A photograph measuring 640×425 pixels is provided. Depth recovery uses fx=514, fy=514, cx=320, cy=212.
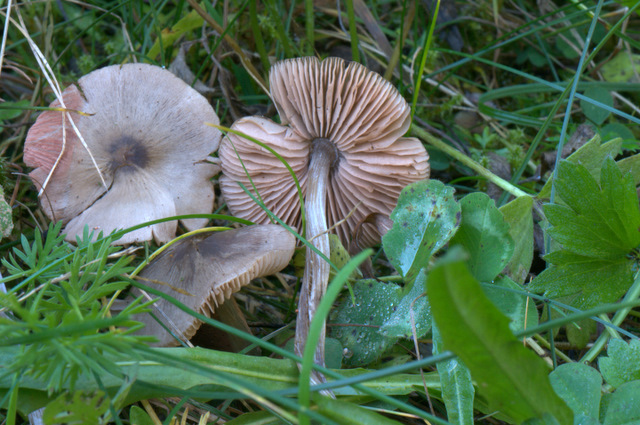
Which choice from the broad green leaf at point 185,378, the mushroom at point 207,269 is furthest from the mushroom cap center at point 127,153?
the broad green leaf at point 185,378

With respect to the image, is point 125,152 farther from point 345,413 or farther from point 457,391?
point 457,391

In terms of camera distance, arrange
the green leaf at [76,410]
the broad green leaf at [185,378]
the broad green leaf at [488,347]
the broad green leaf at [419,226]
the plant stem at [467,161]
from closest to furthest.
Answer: the broad green leaf at [488,347], the green leaf at [76,410], the broad green leaf at [185,378], the broad green leaf at [419,226], the plant stem at [467,161]

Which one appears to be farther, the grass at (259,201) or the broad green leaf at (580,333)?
the broad green leaf at (580,333)

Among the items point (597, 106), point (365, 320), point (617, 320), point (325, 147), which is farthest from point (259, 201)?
point (597, 106)

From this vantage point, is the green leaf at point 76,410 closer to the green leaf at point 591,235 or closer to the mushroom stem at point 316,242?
the mushroom stem at point 316,242

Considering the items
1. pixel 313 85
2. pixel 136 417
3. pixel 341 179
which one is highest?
pixel 313 85

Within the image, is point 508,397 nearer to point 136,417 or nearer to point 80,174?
point 136,417

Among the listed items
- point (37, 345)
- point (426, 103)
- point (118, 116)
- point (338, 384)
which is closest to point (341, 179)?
point (426, 103)
